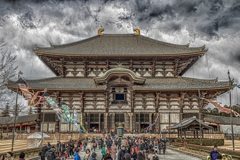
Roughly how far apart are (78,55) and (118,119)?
43.0 ft

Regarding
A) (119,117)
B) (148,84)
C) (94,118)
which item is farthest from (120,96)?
(94,118)

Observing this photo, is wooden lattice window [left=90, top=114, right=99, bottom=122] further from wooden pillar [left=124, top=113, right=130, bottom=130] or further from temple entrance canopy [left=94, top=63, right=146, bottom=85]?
temple entrance canopy [left=94, top=63, right=146, bottom=85]

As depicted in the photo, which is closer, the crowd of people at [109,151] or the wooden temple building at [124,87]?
the crowd of people at [109,151]

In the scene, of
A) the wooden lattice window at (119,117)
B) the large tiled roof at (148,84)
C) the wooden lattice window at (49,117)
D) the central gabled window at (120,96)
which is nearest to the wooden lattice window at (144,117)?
the wooden lattice window at (119,117)

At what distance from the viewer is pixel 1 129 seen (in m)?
42.4

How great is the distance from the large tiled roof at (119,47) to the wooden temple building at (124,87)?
0.61ft

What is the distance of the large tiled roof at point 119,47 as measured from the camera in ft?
128

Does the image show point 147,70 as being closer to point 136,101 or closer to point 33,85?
point 136,101

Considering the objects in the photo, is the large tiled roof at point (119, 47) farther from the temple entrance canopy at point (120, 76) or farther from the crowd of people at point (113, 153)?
the crowd of people at point (113, 153)

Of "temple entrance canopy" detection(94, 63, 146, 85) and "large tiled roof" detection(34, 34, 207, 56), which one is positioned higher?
"large tiled roof" detection(34, 34, 207, 56)

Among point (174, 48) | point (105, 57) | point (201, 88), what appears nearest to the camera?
point (201, 88)

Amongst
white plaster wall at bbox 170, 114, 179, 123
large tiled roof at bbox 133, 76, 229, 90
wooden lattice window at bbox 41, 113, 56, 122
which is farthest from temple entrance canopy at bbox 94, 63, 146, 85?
wooden lattice window at bbox 41, 113, 56, 122

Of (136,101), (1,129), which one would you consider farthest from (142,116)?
(1,129)

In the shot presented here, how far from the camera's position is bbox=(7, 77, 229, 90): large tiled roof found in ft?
112
